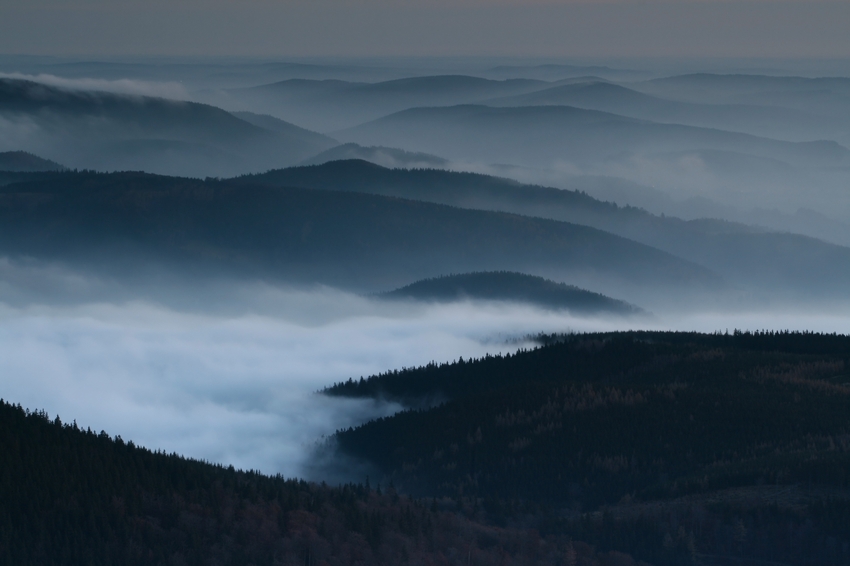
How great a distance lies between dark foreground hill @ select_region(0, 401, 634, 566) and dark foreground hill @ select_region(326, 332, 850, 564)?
7854mm

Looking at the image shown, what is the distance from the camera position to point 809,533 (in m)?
69.0

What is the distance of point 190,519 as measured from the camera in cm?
6347

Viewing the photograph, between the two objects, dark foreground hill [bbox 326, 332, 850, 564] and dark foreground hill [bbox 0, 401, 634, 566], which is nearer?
dark foreground hill [bbox 0, 401, 634, 566]

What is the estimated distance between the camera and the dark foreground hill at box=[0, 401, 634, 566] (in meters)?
59.8

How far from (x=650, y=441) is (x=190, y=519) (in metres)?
50.8

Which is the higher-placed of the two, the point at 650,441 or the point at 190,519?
the point at 650,441

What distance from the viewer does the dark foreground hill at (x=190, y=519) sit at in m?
59.8

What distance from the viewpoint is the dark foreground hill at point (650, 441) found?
7112 centimetres

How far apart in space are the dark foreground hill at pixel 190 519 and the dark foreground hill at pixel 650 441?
7854 mm

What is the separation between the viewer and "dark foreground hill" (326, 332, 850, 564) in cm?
7112

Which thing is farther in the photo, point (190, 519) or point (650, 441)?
point (650, 441)

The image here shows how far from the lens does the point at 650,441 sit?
104 metres

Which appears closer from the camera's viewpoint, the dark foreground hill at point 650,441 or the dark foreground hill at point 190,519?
the dark foreground hill at point 190,519

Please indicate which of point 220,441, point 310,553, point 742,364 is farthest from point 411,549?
point 220,441
